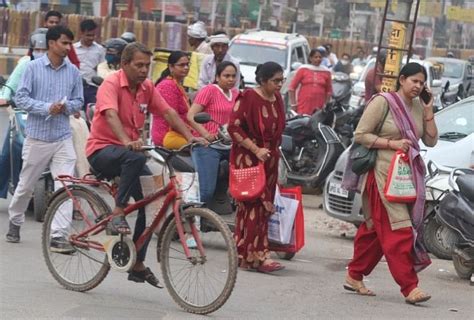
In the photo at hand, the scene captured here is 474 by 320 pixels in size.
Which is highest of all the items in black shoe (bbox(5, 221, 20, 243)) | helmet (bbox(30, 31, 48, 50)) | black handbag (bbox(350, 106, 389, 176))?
helmet (bbox(30, 31, 48, 50))

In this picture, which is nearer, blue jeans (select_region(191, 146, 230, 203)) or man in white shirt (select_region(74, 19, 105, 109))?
blue jeans (select_region(191, 146, 230, 203))

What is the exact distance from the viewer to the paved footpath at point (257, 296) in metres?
7.43

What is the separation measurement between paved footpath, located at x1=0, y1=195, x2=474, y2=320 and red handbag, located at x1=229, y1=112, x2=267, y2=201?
628 mm

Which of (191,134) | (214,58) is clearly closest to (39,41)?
(214,58)

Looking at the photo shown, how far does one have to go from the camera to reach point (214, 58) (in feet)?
44.7

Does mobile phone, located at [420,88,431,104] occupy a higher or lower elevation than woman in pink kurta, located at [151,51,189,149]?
higher

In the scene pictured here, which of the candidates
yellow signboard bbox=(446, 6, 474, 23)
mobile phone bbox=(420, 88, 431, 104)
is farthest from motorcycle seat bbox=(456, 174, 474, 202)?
yellow signboard bbox=(446, 6, 474, 23)

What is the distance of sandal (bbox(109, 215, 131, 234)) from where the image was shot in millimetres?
7672

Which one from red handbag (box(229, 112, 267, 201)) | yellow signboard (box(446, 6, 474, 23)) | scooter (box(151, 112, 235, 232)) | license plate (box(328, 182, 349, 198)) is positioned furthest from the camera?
yellow signboard (box(446, 6, 474, 23))

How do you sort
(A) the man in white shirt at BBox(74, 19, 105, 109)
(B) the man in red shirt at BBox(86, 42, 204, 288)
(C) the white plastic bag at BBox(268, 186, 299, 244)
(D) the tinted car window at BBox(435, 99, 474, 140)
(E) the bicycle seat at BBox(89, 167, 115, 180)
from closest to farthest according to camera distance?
(B) the man in red shirt at BBox(86, 42, 204, 288) < (E) the bicycle seat at BBox(89, 167, 115, 180) < (C) the white plastic bag at BBox(268, 186, 299, 244) < (D) the tinted car window at BBox(435, 99, 474, 140) < (A) the man in white shirt at BBox(74, 19, 105, 109)

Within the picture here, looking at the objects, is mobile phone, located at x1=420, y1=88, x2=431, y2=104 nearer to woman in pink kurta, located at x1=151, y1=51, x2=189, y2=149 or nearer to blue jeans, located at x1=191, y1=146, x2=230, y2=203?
blue jeans, located at x1=191, y1=146, x2=230, y2=203

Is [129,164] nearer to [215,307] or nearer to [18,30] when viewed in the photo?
[215,307]

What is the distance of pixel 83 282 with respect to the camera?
8000 mm

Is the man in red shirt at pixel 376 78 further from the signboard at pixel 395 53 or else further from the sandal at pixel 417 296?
the sandal at pixel 417 296
